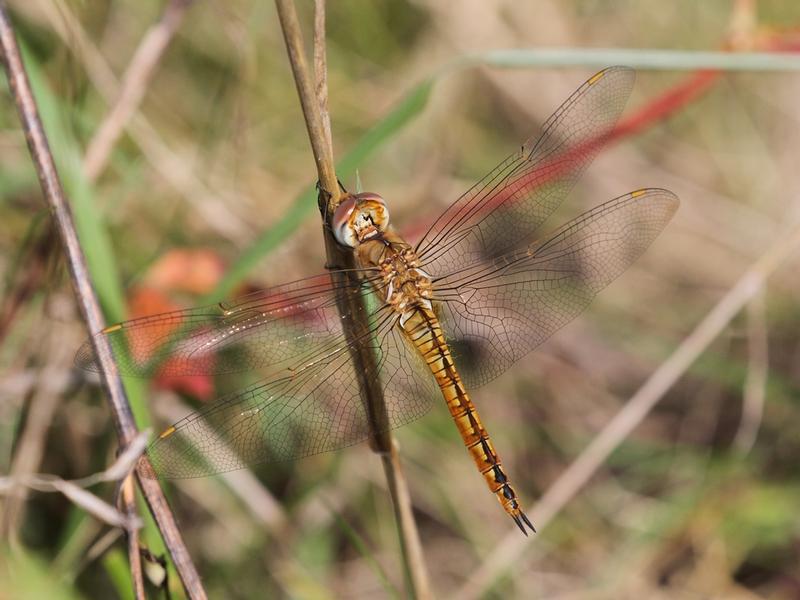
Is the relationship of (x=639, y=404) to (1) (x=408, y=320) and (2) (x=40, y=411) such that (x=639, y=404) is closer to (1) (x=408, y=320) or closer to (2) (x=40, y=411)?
(1) (x=408, y=320)

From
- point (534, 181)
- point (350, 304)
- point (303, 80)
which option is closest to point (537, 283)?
point (534, 181)

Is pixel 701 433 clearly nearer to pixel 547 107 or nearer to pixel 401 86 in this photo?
pixel 547 107

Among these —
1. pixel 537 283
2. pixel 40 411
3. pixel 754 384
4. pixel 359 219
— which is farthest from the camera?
pixel 754 384

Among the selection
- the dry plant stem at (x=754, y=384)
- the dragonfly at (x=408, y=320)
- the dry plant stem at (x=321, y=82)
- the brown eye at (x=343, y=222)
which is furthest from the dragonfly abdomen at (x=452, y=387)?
the dry plant stem at (x=754, y=384)

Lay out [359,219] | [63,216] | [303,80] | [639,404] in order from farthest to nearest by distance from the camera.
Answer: [639,404] → [63,216] → [359,219] → [303,80]

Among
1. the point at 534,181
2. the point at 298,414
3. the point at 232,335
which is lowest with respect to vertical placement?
the point at 298,414

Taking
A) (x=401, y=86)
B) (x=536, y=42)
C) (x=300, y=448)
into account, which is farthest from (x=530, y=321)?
(x=536, y=42)

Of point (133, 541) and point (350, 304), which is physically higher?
point (350, 304)
